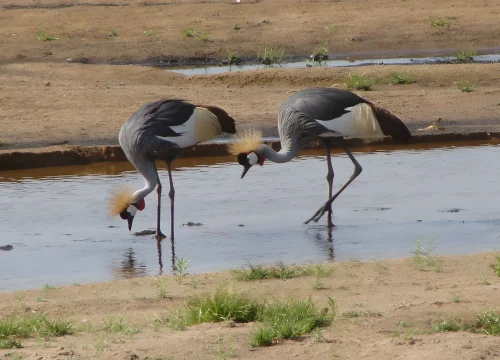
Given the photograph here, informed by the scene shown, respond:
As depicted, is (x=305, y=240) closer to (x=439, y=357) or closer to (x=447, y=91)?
(x=439, y=357)

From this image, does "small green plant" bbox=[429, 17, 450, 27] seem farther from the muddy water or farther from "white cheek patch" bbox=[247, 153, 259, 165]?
"white cheek patch" bbox=[247, 153, 259, 165]

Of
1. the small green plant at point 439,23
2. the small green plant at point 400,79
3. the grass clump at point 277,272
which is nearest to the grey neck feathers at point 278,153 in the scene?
the grass clump at point 277,272

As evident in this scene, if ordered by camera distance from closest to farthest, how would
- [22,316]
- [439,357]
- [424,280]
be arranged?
[439,357] → [22,316] → [424,280]

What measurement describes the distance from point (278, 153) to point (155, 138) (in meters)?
1.24

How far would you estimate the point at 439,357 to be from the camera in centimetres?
481

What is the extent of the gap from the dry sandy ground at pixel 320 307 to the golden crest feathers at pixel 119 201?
5.84 ft

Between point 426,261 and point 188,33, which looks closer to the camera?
point 426,261

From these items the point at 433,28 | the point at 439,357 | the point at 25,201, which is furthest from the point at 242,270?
the point at 433,28

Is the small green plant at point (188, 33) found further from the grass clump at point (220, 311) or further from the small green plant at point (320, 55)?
the grass clump at point (220, 311)

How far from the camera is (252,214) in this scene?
9203 mm

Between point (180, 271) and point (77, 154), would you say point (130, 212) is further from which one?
point (77, 154)

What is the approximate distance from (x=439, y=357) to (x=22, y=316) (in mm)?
2436

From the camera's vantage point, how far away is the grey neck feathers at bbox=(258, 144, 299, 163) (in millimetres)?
9180

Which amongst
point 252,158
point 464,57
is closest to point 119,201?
point 252,158
